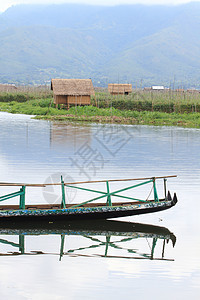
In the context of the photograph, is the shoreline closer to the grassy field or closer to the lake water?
the grassy field

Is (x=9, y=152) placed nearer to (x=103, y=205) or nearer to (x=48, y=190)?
(x=48, y=190)

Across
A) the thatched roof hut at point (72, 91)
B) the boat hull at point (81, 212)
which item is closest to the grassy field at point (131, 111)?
the thatched roof hut at point (72, 91)

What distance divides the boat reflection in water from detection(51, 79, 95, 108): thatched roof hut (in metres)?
33.5

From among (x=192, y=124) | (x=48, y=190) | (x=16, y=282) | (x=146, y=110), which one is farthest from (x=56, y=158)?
(x=146, y=110)

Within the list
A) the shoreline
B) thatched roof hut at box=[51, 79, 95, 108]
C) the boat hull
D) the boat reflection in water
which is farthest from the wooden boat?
thatched roof hut at box=[51, 79, 95, 108]

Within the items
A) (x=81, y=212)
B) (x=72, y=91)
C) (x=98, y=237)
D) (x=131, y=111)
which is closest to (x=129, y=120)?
(x=131, y=111)

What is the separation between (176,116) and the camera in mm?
40312

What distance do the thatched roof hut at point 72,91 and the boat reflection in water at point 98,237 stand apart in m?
33.5

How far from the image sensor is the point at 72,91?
147ft

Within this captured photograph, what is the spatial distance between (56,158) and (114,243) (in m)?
9.95

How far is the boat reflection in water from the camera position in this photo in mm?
9602

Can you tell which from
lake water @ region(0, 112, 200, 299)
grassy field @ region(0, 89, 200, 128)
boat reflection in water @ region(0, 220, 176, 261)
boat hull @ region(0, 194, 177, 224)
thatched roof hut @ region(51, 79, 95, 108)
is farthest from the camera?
thatched roof hut @ region(51, 79, 95, 108)

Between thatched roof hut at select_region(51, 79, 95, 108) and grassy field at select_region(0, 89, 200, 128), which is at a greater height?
thatched roof hut at select_region(51, 79, 95, 108)

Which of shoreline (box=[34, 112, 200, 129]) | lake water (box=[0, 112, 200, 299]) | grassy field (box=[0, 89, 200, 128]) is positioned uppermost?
grassy field (box=[0, 89, 200, 128])
